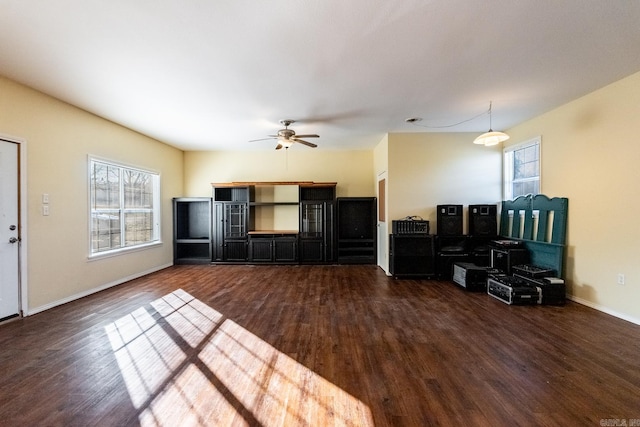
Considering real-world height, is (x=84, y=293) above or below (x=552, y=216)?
below

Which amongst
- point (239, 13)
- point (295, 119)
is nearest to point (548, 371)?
point (239, 13)

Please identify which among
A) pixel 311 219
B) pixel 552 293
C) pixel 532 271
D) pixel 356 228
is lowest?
pixel 552 293

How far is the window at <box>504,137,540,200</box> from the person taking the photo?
449 cm

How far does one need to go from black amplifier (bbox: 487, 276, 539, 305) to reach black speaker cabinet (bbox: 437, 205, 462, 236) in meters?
1.32

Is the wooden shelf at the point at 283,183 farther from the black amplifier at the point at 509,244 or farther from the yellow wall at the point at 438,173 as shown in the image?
the black amplifier at the point at 509,244

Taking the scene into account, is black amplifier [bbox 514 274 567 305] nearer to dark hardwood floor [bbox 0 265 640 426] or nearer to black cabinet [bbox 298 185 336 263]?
dark hardwood floor [bbox 0 265 640 426]

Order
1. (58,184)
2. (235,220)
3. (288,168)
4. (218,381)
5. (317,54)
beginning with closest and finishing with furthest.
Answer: (218,381) < (317,54) < (58,184) < (235,220) < (288,168)

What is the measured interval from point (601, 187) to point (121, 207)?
7395 mm

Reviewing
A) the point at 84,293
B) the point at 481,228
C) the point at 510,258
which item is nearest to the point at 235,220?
the point at 84,293

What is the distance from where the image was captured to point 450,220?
5070 millimetres

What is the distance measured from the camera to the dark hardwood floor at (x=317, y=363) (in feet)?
5.53

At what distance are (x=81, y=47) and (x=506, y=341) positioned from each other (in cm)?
486

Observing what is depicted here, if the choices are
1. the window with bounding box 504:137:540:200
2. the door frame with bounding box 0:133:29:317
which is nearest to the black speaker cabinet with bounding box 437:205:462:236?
the window with bounding box 504:137:540:200

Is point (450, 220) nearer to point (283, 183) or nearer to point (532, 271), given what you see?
point (532, 271)
